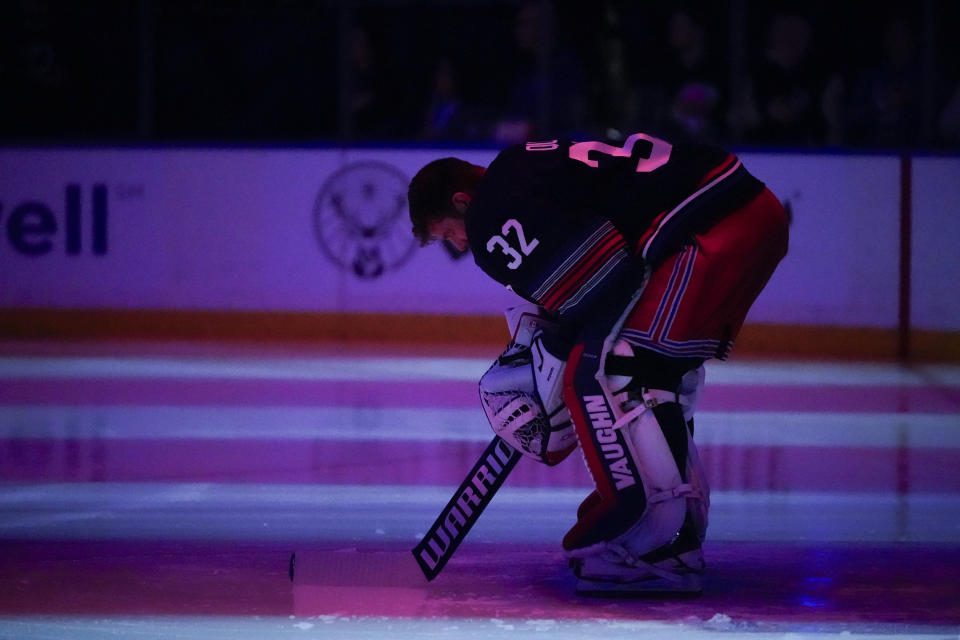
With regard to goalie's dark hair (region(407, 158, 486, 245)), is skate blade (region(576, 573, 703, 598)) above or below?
below

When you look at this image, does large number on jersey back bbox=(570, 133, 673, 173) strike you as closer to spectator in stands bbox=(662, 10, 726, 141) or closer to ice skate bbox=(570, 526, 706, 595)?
ice skate bbox=(570, 526, 706, 595)

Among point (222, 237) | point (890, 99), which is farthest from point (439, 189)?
point (890, 99)

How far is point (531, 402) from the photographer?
12.6 feet

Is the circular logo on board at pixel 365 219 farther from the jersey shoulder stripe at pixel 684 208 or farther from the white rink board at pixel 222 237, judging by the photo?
the jersey shoulder stripe at pixel 684 208

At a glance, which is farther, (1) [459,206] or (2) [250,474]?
(2) [250,474]

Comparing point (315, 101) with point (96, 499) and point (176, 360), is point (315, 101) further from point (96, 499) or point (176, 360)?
point (96, 499)

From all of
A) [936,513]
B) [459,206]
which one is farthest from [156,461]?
[936,513]

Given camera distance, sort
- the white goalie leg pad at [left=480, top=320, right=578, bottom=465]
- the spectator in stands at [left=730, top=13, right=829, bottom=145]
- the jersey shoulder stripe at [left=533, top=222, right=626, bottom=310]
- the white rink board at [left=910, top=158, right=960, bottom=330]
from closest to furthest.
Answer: the jersey shoulder stripe at [left=533, top=222, right=626, bottom=310] → the white goalie leg pad at [left=480, top=320, right=578, bottom=465] → the white rink board at [left=910, top=158, right=960, bottom=330] → the spectator in stands at [left=730, top=13, right=829, bottom=145]

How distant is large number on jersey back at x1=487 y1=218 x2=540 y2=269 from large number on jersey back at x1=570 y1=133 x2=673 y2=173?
0.26m

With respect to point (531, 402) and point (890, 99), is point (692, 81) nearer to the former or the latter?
point (890, 99)

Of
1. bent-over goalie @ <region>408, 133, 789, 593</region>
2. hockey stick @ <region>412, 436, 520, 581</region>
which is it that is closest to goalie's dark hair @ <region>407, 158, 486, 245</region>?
bent-over goalie @ <region>408, 133, 789, 593</region>

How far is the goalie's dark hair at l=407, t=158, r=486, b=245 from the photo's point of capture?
3.76m

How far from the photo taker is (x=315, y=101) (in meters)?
10.4

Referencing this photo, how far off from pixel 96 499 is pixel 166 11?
20.2ft
